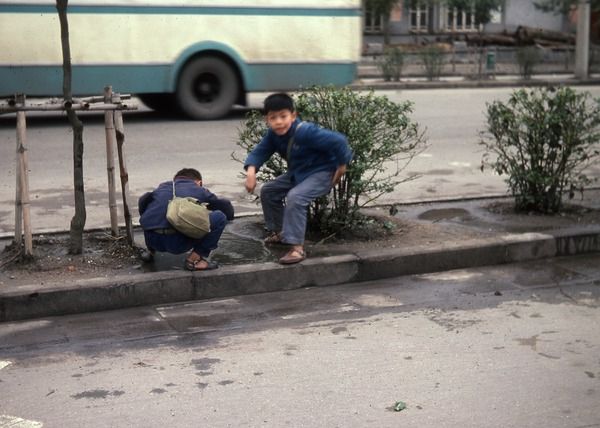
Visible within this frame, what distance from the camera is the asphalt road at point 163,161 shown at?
9.01 meters

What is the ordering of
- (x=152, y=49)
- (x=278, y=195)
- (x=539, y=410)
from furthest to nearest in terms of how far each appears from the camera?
(x=152, y=49) → (x=278, y=195) → (x=539, y=410)

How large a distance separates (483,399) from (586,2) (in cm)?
2341

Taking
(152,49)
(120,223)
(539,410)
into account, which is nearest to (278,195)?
(120,223)

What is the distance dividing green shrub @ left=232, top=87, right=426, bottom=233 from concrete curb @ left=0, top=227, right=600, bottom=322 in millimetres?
610

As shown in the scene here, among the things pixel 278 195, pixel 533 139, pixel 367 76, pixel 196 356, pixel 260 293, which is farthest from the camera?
pixel 367 76

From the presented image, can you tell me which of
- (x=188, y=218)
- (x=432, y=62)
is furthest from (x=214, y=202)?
(x=432, y=62)

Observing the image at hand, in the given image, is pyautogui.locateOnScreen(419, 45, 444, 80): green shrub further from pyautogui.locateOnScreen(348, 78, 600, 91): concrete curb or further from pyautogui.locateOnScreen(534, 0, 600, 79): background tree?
pyautogui.locateOnScreen(534, 0, 600, 79): background tree

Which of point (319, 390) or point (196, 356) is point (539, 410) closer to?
point (319, 390)

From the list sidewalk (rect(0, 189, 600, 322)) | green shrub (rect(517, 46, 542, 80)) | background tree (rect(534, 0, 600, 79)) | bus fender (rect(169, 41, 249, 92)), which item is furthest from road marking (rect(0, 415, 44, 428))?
green shrub (rect(517, 46, 542, 80))

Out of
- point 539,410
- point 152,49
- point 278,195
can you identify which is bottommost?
point 539,410

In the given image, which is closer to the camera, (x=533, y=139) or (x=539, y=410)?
(x=539, y=410)

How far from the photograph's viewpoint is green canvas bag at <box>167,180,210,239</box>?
19.8 ft

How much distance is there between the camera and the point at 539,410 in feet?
14.1

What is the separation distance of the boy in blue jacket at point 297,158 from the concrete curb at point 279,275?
216mm
